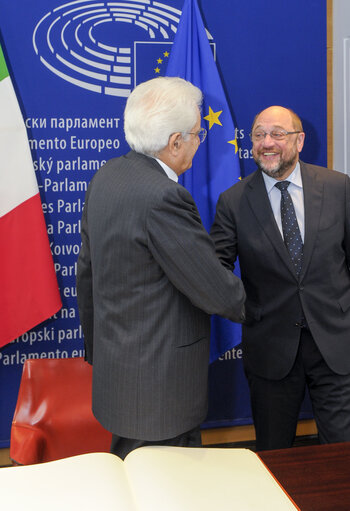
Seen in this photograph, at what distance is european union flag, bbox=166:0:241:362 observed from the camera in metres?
2.77

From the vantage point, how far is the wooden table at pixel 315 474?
3.23ft

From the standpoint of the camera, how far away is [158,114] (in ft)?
5.24

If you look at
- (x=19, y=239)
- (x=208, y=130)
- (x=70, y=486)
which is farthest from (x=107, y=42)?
(x=70, y=486)

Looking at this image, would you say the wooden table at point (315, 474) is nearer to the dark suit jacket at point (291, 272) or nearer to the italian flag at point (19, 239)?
the dark suit jacket at point (291, 272)

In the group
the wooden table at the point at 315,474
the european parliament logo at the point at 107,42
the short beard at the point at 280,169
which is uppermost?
the european parliament logo at the point at 107,42

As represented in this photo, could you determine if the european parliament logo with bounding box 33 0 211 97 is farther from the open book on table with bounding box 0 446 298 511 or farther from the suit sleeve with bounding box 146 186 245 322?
the open book on table with bounding box 0 446 298 511

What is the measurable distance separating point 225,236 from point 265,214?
0.20m

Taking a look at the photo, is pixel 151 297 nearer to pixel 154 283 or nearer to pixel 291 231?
pixel 154 283

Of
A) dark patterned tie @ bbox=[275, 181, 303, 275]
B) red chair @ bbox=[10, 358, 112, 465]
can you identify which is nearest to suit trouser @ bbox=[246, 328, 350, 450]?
dark patterned tie @ bbox=[275, 181, 303, 275]

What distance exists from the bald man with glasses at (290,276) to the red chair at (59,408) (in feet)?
2.44

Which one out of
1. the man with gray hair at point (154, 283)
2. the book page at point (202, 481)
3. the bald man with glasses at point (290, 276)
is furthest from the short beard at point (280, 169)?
the book page at point (202, 481)

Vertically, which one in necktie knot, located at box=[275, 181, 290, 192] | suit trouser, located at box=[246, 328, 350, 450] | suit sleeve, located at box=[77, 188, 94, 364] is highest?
necktie knot, located at box=[275, 181, 290, 192]

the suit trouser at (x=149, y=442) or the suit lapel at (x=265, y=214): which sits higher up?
the suit lapel at (x=265, y=214)

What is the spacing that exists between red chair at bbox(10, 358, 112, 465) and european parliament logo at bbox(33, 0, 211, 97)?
1.62 metres
